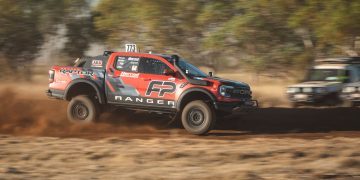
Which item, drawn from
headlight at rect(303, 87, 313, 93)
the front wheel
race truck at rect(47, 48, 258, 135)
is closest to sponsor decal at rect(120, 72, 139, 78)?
race truck at rect(47, 48, 258, 135)

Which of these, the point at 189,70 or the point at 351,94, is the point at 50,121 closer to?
the point at 189,70

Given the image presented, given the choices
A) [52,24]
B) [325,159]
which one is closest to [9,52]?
[52,24]

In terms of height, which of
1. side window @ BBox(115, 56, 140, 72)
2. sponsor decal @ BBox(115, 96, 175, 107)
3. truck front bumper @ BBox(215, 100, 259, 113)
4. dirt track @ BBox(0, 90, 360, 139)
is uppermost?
side window @ BBox(115, 56, 140, 72)

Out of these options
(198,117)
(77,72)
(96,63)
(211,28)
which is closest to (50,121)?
(77,72)

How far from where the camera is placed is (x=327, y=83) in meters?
14.9

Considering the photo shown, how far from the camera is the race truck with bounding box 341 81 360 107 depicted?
14.2 m

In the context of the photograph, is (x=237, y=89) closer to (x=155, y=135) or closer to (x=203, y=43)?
(x=155, y=135)

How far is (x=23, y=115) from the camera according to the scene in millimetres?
13055

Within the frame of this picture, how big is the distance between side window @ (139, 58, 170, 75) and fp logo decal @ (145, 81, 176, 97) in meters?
0.26

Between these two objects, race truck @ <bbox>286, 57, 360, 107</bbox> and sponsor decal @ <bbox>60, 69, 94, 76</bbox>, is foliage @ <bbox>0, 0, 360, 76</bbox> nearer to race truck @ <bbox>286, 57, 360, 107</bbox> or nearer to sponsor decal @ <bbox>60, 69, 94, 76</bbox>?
race truck @ <bbox>286, 57, 360, 107</bbox>

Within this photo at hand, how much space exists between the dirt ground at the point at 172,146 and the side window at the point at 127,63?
1307mm

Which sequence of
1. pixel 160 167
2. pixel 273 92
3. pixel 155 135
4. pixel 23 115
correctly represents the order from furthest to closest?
pixel 273 92, pixel 23 115, pixel 155 135, pixel 160 167

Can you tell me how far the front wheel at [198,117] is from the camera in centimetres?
1111

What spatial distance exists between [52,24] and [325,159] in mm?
19077
